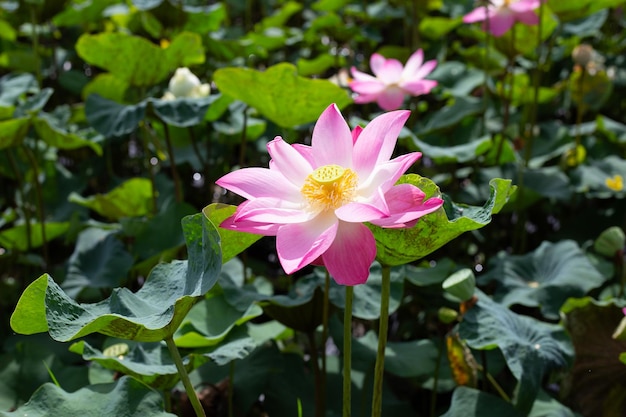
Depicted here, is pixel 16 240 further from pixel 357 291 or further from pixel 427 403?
pixel 427 403

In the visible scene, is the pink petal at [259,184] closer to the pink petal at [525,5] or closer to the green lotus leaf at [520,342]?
the green lotus leaf at [520,342]

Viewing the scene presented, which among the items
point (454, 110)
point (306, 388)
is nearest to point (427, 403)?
point (306, 388)

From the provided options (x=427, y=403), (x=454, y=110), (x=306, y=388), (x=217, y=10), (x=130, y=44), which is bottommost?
(x=427, y=403)

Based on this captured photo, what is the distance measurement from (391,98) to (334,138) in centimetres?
61

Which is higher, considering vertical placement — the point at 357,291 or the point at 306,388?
the point at 357,291

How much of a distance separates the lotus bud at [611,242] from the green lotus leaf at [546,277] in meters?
0.04

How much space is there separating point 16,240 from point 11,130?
30 cm

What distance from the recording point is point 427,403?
1304 mm

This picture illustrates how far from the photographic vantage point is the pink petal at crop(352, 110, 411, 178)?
0.66 metres

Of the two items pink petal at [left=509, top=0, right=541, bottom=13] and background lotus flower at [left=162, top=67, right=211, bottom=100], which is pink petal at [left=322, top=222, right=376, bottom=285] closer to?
background lotus flower at [left=162, top=67, right=211, bottom=100]

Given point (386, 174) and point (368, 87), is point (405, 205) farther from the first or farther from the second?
point (368, 87)

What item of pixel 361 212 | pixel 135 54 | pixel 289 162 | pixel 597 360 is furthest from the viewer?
pixel 135 54

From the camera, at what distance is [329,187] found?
0.66m

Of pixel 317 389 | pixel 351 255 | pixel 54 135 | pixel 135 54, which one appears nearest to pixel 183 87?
pixel 135 54
